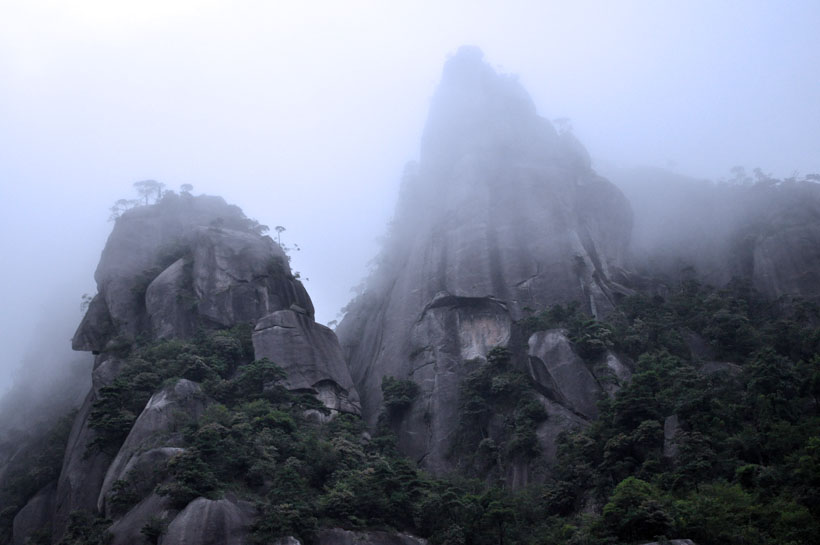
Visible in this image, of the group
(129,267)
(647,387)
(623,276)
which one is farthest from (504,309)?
(129,267)

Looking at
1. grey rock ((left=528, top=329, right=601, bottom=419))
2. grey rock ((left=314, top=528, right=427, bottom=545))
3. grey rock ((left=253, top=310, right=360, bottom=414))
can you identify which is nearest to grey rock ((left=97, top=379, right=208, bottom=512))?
grey rock ((left=253, top=310, right=360, bottom=414))

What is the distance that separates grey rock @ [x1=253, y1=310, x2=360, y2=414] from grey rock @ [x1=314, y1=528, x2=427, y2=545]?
12057 millimetres

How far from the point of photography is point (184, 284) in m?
44.3

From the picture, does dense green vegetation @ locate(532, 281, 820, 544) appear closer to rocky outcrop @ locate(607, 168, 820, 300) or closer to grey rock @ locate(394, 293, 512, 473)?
rocky outcrop @ locate(607, 168, 820, 300)

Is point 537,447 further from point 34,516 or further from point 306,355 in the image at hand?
point 34,516

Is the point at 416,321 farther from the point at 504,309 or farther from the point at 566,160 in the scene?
the point at 566,160

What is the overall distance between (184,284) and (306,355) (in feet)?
33.1

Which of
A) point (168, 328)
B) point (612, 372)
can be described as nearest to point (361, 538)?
point (612, 372)

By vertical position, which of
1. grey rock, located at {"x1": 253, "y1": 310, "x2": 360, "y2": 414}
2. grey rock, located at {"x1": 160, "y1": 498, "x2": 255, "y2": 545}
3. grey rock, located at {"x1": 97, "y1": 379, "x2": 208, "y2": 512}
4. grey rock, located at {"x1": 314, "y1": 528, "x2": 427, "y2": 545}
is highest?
grey rock, located at {"x1": 253, "y1": 310, "x2": 360, "y2": 414}

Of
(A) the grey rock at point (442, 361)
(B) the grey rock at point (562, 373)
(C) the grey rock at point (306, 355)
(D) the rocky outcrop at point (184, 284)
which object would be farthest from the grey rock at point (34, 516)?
(B) the grey rock at point (562, 373)

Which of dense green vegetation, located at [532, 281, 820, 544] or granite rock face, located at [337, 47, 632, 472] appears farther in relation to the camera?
granite rock face, located at [337, 47, 632, 472]

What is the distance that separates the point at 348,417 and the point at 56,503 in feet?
48.3

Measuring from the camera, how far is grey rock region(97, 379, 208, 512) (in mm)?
29172

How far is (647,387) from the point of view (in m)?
31.6
